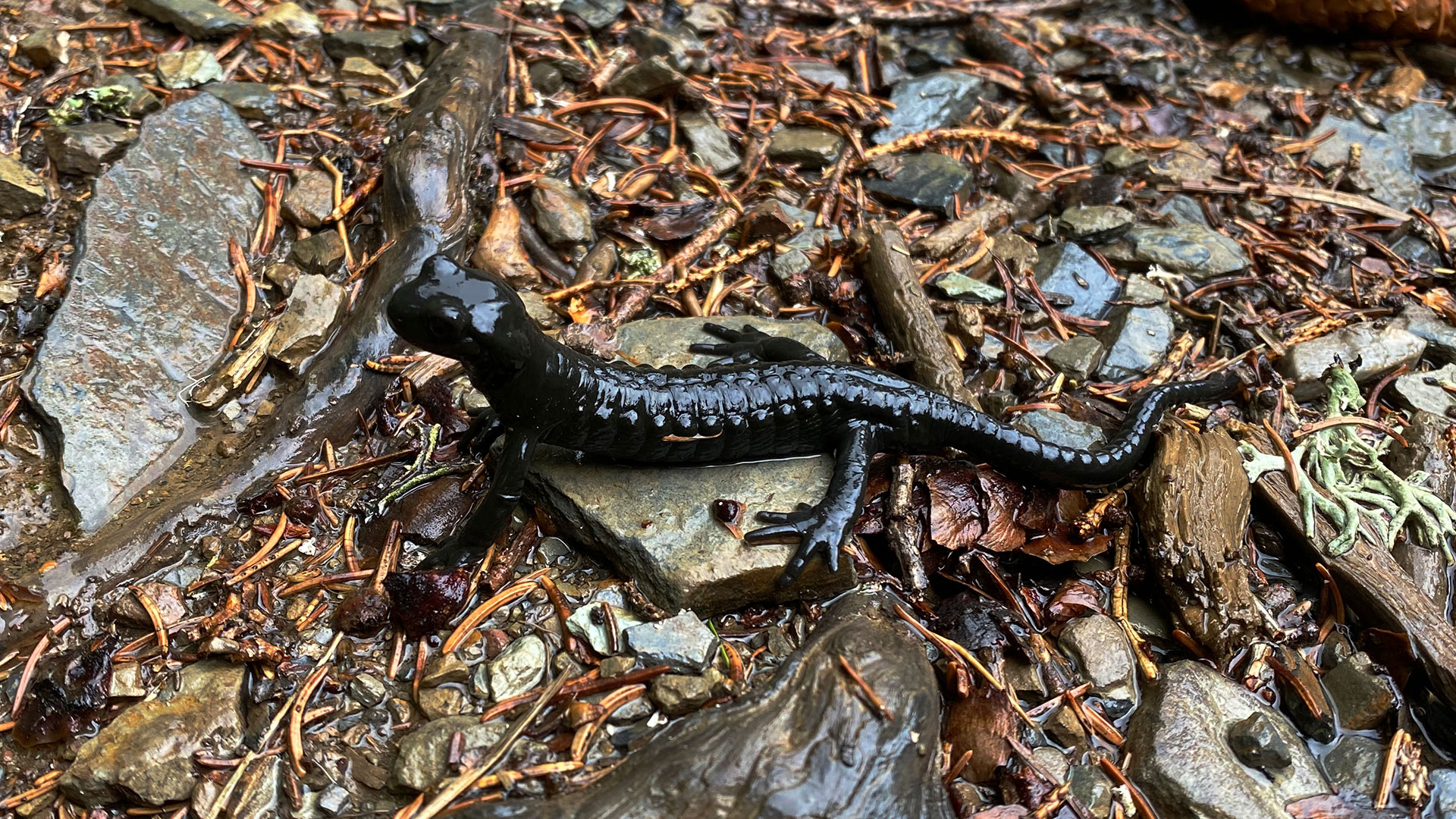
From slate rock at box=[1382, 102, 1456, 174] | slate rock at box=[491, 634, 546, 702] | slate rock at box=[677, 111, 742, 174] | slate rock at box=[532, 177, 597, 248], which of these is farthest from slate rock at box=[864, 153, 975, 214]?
slate rock at box=[491, 634, 546, 702]

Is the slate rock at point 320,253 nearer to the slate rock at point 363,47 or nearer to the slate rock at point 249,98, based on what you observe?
the slate rock at point 249,98

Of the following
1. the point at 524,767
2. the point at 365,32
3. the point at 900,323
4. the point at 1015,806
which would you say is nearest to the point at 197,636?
the point at 524,767

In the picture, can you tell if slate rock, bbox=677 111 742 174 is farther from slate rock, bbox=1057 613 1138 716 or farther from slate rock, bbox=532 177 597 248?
slate rock, bbox=1057 613 1138 716

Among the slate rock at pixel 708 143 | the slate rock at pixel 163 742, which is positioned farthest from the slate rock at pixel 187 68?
the slate rock at pixel 163 742

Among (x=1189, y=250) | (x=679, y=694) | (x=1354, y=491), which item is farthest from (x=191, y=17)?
(x=1354, y=491)

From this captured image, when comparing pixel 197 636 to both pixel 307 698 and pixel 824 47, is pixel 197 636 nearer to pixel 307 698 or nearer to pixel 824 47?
pixel 307 698

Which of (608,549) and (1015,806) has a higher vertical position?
(608,549)
